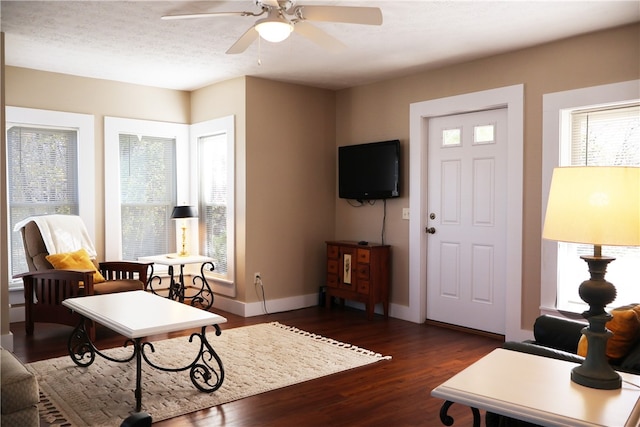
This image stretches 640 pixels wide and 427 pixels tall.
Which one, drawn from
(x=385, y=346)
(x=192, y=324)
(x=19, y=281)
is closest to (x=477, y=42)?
(x=385, y=346)

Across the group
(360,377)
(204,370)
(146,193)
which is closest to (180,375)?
(204,370)

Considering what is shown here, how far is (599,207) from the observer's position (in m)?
1.69

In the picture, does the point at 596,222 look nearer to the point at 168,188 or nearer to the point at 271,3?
the point at 271,3

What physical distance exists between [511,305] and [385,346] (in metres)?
1.11

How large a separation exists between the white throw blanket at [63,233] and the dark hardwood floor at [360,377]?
30.0 inches

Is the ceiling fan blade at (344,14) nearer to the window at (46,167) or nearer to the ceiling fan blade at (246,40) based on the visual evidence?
the ceiling fan blade at (246,40)

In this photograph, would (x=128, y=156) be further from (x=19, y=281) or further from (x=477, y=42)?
(x=477, y=42)

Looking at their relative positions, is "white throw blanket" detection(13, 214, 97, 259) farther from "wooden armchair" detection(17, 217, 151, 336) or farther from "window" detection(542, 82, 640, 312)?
"window" detection(542, 82, 640, 312)

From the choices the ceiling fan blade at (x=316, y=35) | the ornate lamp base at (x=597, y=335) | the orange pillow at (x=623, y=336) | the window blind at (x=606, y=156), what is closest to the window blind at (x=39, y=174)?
the ceiling fan blade at (x=316, y=35)

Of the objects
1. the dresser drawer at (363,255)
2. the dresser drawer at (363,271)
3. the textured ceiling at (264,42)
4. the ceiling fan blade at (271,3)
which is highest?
the textured ceiling at (264,42)

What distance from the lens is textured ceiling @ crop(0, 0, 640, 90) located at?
11.4 feet

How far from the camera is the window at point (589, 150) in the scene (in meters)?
3.85

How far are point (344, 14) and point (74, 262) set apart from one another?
3358 millimetres

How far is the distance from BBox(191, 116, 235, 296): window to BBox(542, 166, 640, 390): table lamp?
13.7 ft
